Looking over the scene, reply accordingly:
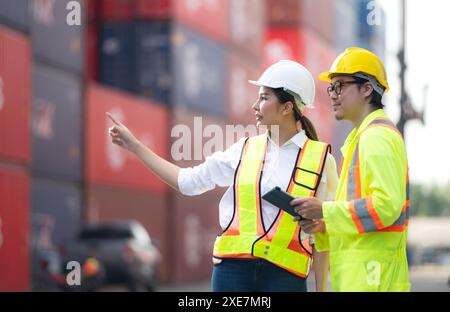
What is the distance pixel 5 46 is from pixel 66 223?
6393 millimetres

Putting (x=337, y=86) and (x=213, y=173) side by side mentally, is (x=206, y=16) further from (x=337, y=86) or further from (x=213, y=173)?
(x=337, y=86)

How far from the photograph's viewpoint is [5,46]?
Result: 21125mm

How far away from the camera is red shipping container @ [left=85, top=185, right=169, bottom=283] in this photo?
94.1ft

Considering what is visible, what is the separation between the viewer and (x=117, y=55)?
34562 millimetres

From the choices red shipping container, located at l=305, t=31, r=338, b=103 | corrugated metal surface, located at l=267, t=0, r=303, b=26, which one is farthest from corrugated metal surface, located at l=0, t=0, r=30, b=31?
corrugated metal surface, located at l=267, t=0, r=303, b=26

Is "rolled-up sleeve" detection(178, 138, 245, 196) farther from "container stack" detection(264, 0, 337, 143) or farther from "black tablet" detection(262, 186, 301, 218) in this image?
"container stack" detection(264, 0, 337, 143)

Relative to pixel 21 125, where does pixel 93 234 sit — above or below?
below

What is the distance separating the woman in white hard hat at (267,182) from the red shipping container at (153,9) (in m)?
29.6

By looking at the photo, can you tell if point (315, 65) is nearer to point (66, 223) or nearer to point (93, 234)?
point (66, 223)

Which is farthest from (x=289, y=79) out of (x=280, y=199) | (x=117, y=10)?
(x=117, y=10)

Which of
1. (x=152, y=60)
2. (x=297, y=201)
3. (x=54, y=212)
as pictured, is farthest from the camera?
(x=152, y=60)

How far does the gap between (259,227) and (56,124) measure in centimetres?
2257

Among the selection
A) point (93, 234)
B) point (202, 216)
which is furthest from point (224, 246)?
point (202, 216)

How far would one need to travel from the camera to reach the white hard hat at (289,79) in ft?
13.4
